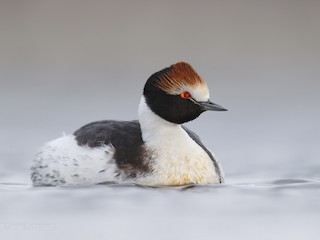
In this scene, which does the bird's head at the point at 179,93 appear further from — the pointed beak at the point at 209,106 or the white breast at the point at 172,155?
the white breast at the point at 172,155

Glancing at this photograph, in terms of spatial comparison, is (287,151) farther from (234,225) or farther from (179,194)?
(234,225)

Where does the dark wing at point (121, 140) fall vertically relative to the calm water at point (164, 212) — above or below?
above

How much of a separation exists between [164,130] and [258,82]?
989 cm

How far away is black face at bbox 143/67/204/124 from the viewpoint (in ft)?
42.9

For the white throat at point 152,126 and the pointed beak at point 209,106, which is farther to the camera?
the white throat at point 152,126

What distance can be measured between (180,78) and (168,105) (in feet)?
1.12

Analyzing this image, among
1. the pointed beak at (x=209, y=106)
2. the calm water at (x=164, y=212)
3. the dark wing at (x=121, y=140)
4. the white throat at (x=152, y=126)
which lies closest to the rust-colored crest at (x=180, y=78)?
the pointed beak at (x=209, y=106)

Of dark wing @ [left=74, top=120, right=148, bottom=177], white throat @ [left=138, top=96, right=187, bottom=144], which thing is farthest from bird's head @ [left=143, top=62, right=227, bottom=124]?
dark wing @ [left=74, top=120, right=148, bottom=177]

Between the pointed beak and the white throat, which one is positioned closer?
the pointed beak

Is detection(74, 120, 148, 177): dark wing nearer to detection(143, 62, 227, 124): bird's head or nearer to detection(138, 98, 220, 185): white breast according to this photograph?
detection(138, 98, 220, 185): white breast

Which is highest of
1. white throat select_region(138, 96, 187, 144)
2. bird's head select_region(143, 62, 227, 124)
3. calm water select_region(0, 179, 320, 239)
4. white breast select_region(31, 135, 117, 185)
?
bird's head select_region(143, 62, 227, 124)

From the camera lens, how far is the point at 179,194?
12.6 m

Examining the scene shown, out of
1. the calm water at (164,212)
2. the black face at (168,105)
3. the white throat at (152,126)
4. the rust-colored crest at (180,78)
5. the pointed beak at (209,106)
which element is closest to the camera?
the calm water at (164,212)

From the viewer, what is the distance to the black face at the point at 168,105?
1308cm
